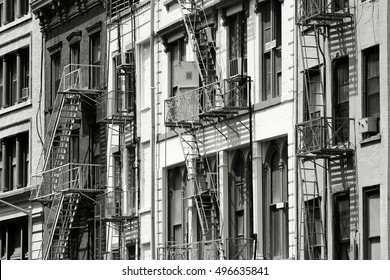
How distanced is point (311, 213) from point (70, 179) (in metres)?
19.2

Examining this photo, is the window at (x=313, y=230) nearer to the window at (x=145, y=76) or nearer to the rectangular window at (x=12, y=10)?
the window at (x=145, y=76)

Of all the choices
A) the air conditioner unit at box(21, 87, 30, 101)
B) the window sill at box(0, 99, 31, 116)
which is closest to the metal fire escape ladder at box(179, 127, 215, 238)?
the window sill at box(0, 99, 31, 116)

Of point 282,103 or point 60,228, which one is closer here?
point 282,103

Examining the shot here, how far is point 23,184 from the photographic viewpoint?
64.2m

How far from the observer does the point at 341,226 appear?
38219 mm

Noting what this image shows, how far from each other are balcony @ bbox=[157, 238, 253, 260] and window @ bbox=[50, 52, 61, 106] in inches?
561

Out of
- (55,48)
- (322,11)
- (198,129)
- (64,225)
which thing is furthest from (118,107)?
(322,11)

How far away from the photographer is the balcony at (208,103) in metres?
44.1

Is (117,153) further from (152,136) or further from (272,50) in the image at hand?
(272,50)

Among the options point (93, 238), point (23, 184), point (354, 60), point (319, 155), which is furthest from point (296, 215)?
point (23, 184)

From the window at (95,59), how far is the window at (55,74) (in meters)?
3.66

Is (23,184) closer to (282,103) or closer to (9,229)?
(9,229)
